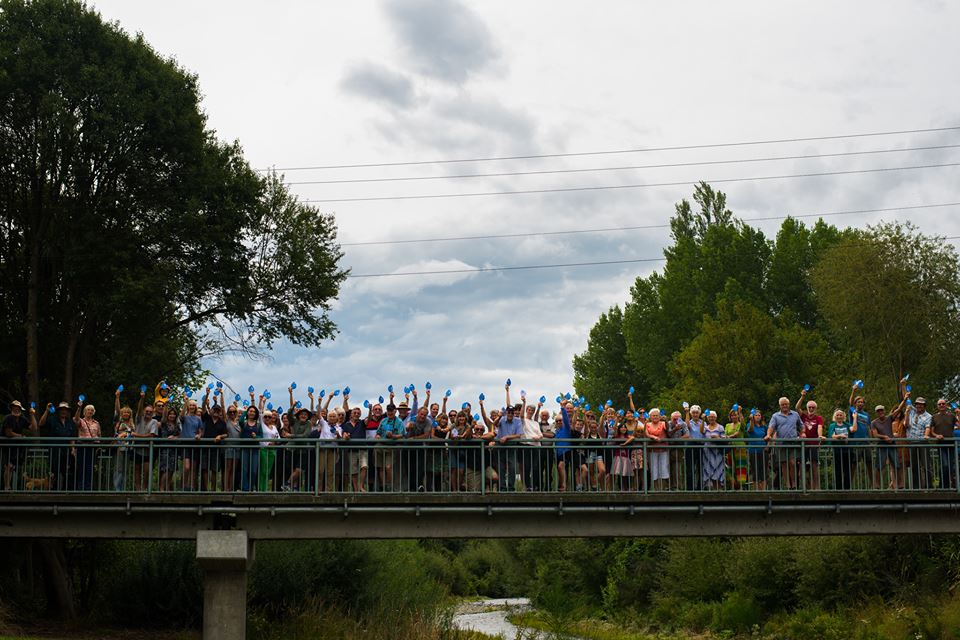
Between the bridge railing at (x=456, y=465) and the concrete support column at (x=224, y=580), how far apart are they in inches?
40.3

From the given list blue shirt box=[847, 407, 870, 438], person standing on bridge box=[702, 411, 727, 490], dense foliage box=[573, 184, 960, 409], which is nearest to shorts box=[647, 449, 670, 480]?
person standing on bridge box=[702, 411, 727, 490]

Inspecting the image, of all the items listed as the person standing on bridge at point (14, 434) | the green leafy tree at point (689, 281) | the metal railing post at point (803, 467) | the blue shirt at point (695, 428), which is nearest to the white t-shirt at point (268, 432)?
the person standing on bridge at point (14, 434)

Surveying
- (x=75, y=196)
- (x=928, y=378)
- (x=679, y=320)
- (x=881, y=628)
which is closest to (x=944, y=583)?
(x=881, y=628)

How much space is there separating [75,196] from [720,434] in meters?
19.1

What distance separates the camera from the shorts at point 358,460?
22.0 meters

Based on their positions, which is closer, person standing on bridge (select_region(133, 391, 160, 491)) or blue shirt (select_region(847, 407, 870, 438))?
person standing on bridge (select_region(133, 391, 160, 491))

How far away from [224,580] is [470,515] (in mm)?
4966

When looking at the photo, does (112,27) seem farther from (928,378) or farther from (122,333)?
(928,378)

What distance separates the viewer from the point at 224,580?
883 inches

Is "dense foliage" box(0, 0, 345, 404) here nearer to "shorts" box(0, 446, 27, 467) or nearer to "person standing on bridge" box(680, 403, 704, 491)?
"shorts" box(0, 446, 27, 467)

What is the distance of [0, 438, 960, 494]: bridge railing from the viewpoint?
2194 centimetres

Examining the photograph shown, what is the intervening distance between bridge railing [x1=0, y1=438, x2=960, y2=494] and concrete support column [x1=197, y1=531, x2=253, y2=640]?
3.36ft

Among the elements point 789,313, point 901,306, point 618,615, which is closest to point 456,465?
point 618,615

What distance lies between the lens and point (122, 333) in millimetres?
32719
